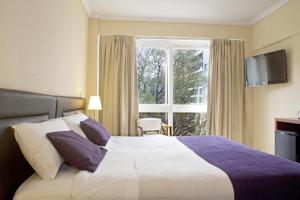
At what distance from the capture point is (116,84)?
4.78 m

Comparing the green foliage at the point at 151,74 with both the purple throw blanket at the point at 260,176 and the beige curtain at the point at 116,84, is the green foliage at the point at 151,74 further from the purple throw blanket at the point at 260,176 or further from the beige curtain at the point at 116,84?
the purple throw blanket at the point at 260,176

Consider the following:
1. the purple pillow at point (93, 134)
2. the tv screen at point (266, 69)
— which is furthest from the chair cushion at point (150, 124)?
the purple pillow at point (93, 134)

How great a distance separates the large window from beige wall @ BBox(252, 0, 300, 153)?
3.44ft

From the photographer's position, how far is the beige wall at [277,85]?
12.5 feet

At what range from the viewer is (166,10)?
4.45 m

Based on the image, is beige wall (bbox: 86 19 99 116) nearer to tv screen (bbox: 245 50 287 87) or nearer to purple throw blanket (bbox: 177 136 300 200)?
tv screen (bbox: 245 50 287 87)

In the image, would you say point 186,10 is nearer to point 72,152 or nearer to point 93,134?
point 93,134

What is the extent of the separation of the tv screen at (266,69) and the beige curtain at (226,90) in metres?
0.32

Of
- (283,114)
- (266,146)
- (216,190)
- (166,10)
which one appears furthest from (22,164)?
(266,146)

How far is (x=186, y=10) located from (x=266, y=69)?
174 centimetres

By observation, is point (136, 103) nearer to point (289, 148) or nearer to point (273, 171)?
point (289, 148)

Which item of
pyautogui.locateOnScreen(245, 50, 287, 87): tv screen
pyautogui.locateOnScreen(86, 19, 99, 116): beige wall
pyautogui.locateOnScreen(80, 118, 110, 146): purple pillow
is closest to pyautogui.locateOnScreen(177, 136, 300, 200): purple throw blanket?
pyautogui.locateOnScreen(80, 118, 110, 146): purple pillow

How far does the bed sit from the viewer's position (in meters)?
1.48

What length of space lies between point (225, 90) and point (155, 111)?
4.87 feet
